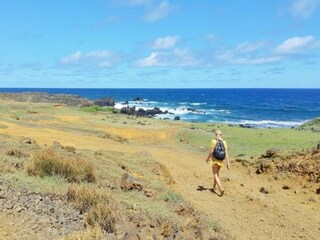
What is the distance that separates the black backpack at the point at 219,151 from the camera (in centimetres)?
1389

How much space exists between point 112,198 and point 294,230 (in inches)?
217

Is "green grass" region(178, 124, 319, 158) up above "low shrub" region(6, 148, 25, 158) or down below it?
below

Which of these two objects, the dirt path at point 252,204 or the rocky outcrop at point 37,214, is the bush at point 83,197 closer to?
the rocky outcrop at point 37,214

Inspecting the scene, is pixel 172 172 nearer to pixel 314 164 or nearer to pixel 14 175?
pixel 314 164

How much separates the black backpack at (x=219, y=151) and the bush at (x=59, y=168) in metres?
4.55

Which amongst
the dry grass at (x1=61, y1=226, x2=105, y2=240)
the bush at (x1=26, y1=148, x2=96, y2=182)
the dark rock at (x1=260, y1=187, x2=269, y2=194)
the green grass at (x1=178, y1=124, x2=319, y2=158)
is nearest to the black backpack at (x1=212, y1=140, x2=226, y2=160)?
the dark rock at (x1=260, y1=187, x2=269, y2=194)

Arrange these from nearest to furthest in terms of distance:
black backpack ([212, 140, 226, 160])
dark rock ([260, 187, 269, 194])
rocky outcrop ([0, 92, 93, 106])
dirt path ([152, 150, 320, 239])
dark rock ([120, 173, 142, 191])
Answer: dark rock ([120, 173, 142, 191]) < dirt path ([152, 150, 320, 239]) < black backpack ([212, 140, 226, 160]) < dark rock ([260, 187, 269, 194]) < rocky outcrop ([0, 92, 93, 106])

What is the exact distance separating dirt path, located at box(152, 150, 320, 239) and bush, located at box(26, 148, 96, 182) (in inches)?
146

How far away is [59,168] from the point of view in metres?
10.5

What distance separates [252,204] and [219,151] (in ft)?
6.22

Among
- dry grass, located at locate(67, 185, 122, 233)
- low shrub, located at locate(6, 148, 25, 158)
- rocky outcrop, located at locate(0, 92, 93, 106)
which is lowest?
rocky outcrop, located at locate(0, 92, 93, 106)

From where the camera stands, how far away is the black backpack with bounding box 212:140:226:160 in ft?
45.6

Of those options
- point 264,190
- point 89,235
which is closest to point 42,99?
point 264,190

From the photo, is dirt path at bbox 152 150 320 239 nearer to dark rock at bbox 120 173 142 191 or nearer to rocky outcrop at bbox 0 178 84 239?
dark rock at bbox 120 173 142 191
